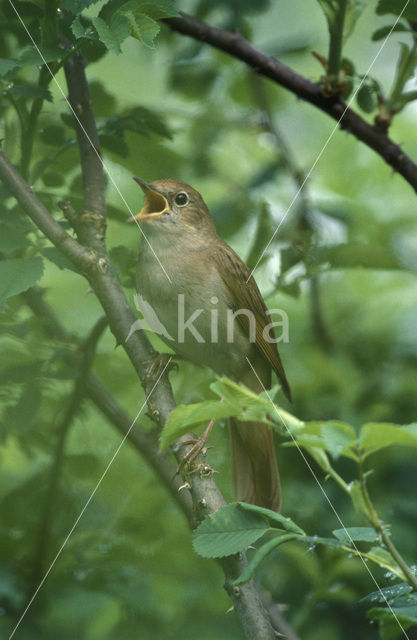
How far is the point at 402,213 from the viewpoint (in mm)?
3838

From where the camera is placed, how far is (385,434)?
1048 mm

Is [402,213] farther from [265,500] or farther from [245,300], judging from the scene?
[265,500]

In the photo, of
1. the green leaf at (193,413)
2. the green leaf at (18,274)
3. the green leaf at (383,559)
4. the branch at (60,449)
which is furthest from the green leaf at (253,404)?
the branch at (60,449)

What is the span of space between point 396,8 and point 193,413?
63.7 inches

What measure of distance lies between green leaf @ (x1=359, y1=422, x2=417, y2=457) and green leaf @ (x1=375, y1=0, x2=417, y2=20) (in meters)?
1.57

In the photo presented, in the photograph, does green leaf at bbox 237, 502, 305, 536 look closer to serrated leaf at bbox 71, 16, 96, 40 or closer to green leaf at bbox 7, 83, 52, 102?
serrated leaf at bbox 71, 16, 96, 40

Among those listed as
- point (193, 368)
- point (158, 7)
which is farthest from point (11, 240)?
point (193, 368)

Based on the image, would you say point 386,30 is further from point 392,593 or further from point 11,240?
point 392,593

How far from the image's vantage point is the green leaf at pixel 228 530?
1281mm

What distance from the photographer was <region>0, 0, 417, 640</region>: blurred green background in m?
2.11

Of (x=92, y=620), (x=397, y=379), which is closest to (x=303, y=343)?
(x=397, y=379)

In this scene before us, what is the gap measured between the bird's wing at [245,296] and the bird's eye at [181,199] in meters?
0.23

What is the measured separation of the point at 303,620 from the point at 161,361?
96 centimetres

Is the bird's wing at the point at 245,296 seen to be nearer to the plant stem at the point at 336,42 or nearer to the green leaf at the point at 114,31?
the plant stem at the point at 336,42
